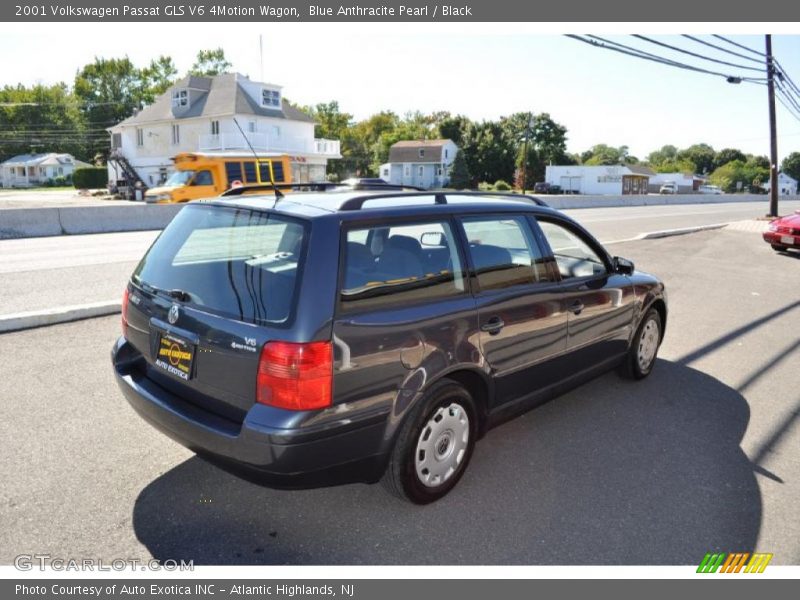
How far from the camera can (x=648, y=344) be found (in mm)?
5449

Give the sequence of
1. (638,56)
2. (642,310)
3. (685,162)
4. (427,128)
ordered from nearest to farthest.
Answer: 1. (642,310)
2. (638,56)
3. (427,128)
4. (685,162)

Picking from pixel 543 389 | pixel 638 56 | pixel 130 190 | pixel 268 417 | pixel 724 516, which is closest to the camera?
pixel 268 417

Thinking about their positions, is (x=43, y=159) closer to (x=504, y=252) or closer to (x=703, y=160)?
(x=504, y=252)

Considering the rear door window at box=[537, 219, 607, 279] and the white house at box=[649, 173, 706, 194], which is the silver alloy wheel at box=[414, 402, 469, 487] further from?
the white house at box=[649, 173, 706, 194]

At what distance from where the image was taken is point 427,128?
3905 inches

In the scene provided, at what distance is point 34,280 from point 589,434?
823cm

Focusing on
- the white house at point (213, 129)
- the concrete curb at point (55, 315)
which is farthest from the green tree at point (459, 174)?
the concrete curb at point (55, 315)

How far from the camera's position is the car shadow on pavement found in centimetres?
295

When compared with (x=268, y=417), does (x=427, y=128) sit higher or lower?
higher

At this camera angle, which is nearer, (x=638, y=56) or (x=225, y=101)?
(x=638, y=56)

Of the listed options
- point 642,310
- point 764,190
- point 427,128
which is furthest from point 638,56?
point 764,190

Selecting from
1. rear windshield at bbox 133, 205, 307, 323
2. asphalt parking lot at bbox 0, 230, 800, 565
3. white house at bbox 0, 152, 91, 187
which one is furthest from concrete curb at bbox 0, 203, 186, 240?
white house at bbox 0, 152, 91, 187

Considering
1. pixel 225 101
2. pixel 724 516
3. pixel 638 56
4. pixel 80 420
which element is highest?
pixel 225 101

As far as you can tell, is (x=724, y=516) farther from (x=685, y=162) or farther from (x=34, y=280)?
(x=685, y=162)
